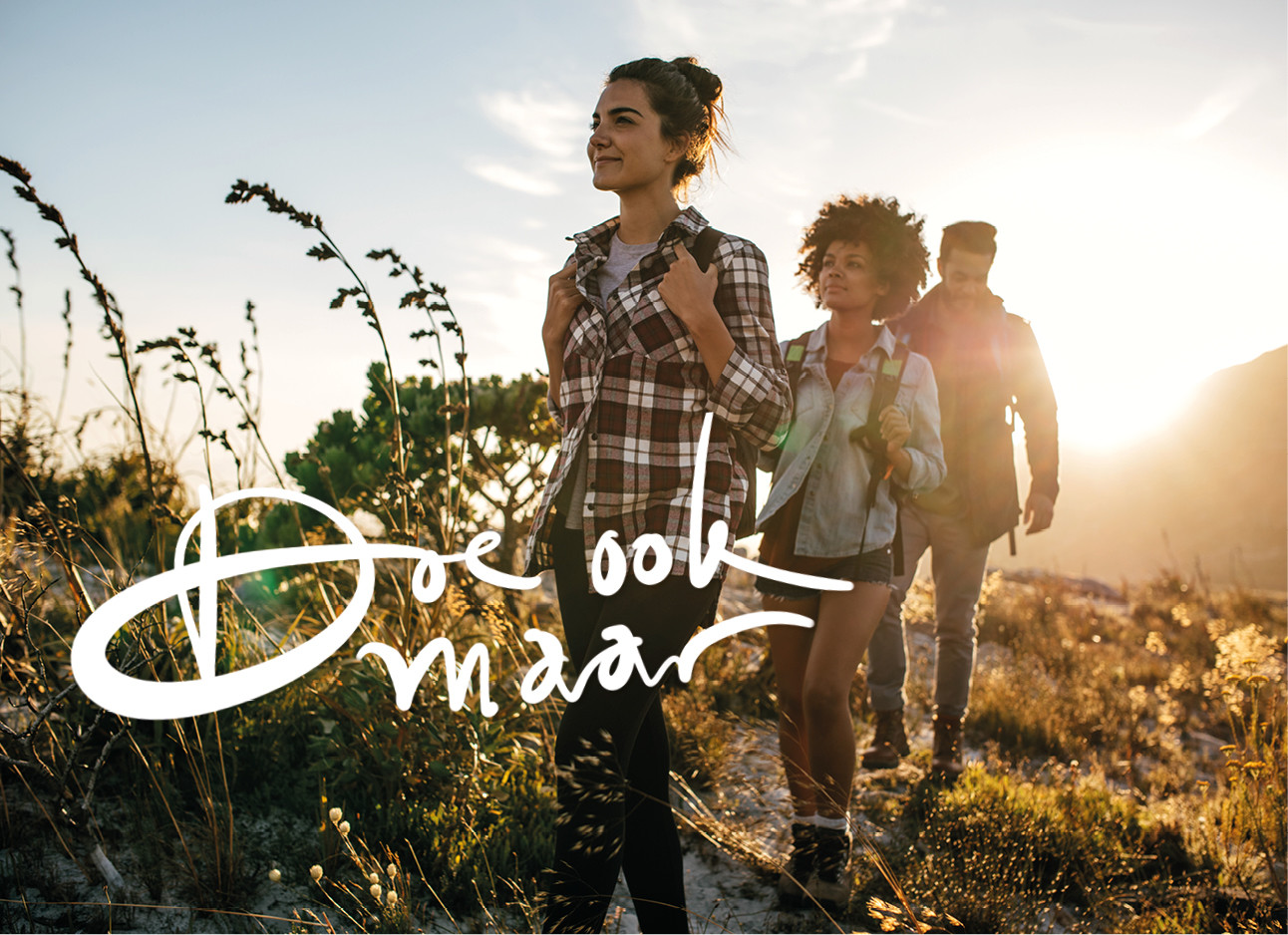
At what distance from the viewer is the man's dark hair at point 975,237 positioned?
411 cm

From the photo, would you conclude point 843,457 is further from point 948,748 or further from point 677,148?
point 948,748

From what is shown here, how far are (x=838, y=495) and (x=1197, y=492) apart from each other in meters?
60.1

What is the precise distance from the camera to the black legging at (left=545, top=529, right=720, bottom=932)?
1.66 meters

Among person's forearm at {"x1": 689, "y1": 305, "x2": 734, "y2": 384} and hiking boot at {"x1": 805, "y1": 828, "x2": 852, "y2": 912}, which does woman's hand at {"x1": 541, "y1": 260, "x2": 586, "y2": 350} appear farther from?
hiking boot at {"x1": 805, "y1": 828, "x2": 852, "y2": 912}

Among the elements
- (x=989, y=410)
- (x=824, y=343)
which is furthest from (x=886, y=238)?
(x=989, y=410)

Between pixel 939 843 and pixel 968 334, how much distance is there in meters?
2.46

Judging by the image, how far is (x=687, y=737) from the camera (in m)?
3.73

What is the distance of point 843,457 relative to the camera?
9.59 feet

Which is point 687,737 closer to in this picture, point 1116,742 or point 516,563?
point 516,563

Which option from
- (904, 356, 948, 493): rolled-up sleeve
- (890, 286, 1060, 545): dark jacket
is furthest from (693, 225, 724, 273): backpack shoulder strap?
(890, 286, 1060, 545): dark jacket

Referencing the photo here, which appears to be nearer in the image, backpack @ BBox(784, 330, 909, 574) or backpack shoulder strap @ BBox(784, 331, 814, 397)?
backpack @ BBox(784, 330, 909, 574)

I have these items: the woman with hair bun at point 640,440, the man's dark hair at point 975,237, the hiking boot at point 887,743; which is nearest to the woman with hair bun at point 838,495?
the woman with hair bun at point 640,440

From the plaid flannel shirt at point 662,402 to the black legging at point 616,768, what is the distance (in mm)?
106

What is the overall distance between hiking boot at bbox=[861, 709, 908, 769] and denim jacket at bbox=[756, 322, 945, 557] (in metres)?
1.80
